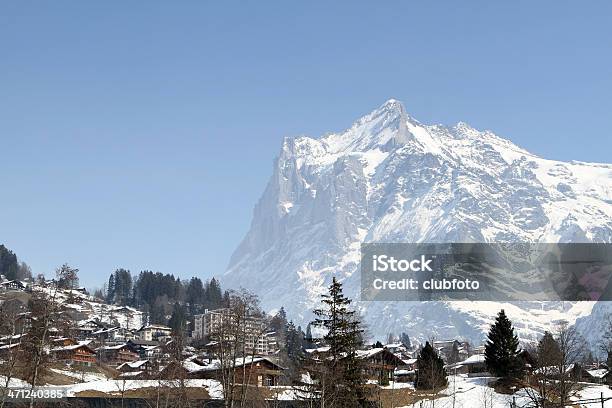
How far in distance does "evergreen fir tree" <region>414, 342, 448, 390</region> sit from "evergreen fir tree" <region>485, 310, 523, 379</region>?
16.0 feet

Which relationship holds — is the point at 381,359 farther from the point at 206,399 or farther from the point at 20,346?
the point at 20,346

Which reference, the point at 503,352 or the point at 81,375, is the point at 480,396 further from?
the point at 81,375

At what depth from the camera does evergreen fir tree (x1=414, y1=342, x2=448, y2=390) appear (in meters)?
86.8

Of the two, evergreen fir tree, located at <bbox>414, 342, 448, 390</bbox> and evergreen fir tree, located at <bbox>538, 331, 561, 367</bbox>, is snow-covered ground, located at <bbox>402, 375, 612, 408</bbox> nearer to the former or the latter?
evergreen fir tree, located at <bbox>414, 342, 448, 390</bbox>

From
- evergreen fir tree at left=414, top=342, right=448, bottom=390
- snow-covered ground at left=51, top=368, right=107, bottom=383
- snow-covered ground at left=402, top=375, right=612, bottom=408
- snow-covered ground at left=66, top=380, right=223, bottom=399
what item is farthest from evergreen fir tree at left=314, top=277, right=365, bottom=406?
snow-covered ground at left=51, top=368, right=107, bottom=383

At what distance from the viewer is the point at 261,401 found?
A: 70.2 m

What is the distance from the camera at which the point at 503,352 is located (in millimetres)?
86125

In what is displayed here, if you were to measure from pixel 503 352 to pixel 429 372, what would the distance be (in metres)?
7.43

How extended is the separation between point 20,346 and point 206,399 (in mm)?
34528

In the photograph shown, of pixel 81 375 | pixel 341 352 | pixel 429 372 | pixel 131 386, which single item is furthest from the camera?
pixel 81 375

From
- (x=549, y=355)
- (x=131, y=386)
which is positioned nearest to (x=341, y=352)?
(x=549, y=355)

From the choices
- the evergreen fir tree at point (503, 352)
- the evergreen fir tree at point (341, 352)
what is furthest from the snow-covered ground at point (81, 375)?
the evergreen fir tree at point (341, 352)

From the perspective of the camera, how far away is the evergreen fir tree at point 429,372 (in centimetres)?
8675

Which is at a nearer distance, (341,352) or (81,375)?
(341,352)
